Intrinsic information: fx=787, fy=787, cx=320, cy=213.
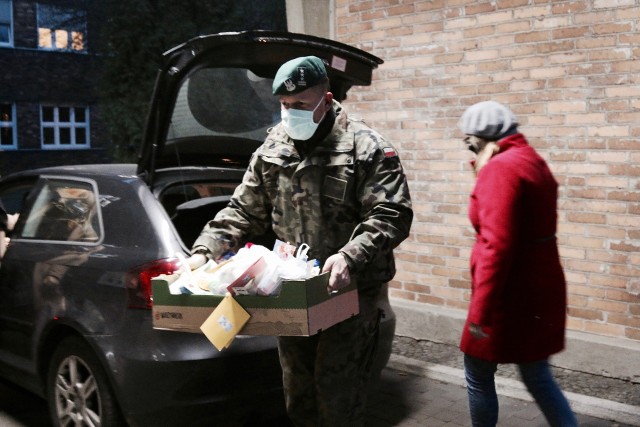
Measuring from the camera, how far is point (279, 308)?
9.39 feet

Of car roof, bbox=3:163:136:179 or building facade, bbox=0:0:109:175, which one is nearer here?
car roof, bbox=3:163:136:179

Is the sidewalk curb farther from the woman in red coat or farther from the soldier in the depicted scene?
the soldier

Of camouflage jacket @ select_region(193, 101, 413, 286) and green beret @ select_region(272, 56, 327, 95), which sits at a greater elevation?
green beret @ select_region(272, 56, 327, 95)

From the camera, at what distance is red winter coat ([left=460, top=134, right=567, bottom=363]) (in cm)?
307

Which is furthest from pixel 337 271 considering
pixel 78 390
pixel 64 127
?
pixel 64 127

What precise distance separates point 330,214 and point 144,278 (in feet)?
3.60

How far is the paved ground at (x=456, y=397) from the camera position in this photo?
4.61m

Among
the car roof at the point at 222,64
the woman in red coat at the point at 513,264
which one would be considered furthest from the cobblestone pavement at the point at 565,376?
the car roof at the point at 222,64

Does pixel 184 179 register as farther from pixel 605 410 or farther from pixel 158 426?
pixel 605 410

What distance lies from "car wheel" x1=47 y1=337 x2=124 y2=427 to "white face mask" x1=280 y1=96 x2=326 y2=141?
5.27ft

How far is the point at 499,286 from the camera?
10.1 feet

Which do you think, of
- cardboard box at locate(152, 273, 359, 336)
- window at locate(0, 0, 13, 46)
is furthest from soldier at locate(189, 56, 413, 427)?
window at locate(0, 0, 13, 46)

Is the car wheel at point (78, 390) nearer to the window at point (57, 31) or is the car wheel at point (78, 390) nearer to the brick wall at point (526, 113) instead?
the brick wall at point (526, 113)

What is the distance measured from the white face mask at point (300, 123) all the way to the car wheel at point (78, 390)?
1608 millimetres
